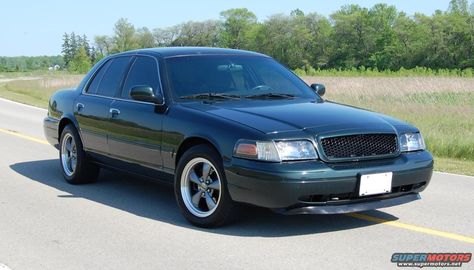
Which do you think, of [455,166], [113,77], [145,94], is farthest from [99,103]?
[455,166]

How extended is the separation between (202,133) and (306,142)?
0.97m

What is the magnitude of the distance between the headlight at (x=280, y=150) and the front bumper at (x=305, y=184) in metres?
0.05

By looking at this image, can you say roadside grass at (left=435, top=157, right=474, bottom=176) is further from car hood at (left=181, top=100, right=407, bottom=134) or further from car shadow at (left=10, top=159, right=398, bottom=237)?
car hood at (left=181, top=100, right=407, bottom=134)

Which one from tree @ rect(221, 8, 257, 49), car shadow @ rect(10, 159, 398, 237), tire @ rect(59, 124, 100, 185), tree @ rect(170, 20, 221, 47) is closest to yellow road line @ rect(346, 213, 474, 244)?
car shadow @ rect(10, 159, 398, 237)

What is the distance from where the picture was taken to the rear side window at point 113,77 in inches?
283

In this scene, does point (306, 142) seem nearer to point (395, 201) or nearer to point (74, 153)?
point (395, 201)

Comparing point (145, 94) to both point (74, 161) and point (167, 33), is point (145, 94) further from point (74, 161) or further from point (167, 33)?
point (167, 33)

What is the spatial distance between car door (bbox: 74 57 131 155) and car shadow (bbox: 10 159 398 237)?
0.54 meters

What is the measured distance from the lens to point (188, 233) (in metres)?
5.52

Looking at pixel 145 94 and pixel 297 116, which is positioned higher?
pixel 145 94

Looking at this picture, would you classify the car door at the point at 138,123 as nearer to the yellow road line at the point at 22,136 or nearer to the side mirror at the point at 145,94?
the side mirror at the point at 145,94

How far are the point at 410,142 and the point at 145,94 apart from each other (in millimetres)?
2501

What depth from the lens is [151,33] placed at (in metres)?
136

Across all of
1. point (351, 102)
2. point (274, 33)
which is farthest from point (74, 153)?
point (274, 33)
